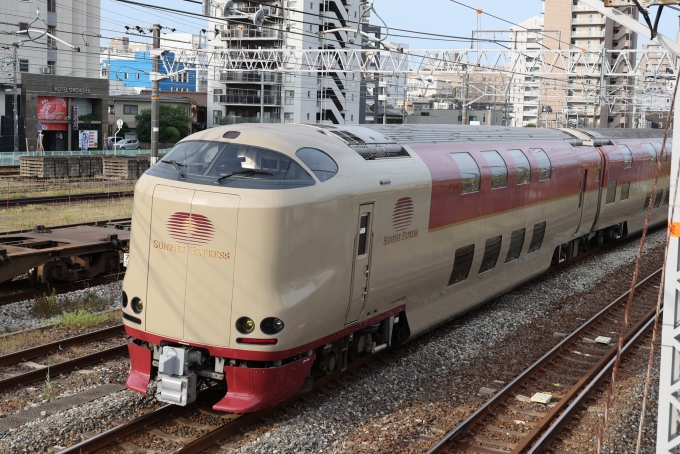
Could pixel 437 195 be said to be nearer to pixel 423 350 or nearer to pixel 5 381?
pixel 423 350

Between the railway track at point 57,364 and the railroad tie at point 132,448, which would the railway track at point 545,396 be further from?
the railway track at point 57,364

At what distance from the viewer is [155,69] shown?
2145cm

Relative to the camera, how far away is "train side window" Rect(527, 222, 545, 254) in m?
14.8

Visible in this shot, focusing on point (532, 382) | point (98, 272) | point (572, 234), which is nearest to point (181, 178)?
point (532, 382)

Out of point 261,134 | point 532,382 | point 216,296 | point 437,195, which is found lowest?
point 532,382

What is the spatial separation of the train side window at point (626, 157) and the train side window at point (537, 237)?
6312 millimetres

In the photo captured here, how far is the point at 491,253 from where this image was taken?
42.3 feet

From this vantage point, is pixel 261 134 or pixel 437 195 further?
pixel 437 195

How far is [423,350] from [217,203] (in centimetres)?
454

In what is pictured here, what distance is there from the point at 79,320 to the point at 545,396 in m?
6.85

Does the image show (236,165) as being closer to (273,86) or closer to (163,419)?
(163,419)

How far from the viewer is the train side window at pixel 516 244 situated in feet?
45.0

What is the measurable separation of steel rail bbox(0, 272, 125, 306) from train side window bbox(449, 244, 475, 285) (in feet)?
22.3

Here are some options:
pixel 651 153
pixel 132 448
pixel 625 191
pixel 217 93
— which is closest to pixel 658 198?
pixel 651 153
